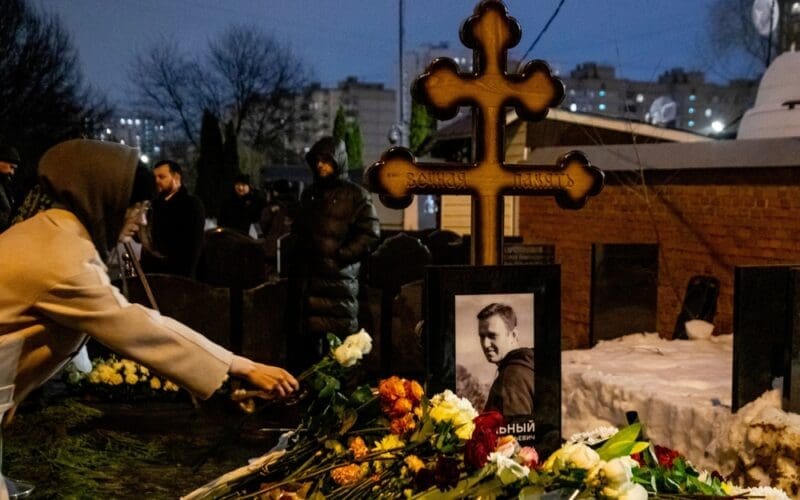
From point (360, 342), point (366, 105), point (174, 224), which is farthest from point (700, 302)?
point (366, 105)

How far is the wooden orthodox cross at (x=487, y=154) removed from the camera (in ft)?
12.2

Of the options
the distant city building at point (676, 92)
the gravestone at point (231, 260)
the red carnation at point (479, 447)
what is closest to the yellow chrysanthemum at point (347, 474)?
the red carnation at point (479, 447)

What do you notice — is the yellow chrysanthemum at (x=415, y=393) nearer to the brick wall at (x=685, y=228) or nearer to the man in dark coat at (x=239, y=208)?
the brick wall at (x=685, y=228)

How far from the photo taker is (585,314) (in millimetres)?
10148

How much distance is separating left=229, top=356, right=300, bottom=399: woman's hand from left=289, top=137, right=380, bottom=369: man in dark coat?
3.78 m

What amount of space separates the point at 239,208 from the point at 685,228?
8277 mm

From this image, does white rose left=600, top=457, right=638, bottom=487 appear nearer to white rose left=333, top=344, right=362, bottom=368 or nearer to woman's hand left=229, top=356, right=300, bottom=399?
woman's hand left=229, top=356, right=300, bottom=399

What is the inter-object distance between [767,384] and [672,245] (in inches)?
162

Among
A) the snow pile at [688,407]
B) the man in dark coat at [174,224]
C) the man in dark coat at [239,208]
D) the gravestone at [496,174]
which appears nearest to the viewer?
the gravestone at [496,174]

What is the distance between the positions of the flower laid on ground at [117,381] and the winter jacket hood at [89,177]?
4835mm

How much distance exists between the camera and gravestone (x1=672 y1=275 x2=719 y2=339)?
7691mm

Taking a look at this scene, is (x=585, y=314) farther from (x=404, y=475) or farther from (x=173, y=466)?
(x=404, y=475)

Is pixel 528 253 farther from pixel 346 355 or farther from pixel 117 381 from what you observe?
pixel 346 355

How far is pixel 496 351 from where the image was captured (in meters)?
3.44
